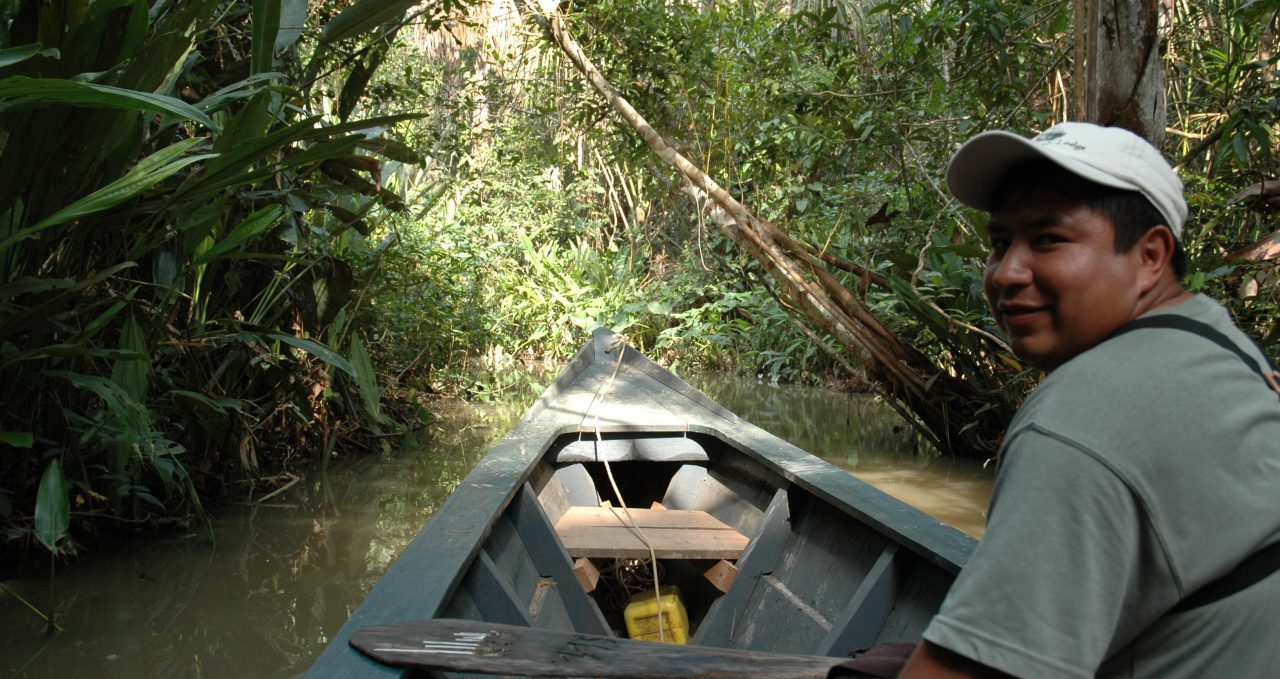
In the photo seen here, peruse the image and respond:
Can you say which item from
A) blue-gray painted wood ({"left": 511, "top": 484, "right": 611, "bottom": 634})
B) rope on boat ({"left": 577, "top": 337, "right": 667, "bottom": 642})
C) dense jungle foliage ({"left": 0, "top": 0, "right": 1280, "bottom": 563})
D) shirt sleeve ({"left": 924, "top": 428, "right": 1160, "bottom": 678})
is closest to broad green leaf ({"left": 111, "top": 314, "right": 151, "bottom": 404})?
dense jungle foliage ({"left": 0, "top": 0, "right": 1280, "bottom": 563})

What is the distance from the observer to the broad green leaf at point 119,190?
2.42m

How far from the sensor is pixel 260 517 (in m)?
4.30

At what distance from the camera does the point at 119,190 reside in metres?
2.57

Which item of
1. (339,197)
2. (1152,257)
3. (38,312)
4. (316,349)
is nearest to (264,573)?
(316,349)

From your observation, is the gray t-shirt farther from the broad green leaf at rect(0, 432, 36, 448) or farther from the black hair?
the broad green leaf at rect(0, 432, 36, 448)

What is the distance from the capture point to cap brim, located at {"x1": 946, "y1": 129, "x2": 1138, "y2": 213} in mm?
905

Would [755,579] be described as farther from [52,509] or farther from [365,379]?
[365,379]

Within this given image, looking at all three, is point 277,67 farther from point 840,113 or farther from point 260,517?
point 840,113

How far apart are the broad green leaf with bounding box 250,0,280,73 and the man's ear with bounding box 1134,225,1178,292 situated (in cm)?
342

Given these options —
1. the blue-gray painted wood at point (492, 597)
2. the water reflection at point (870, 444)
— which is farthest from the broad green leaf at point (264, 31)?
the water reflection at point (870, 444)

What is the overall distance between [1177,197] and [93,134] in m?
2.91

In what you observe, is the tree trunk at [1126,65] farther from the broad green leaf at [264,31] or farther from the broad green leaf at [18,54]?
the broad green leaf at [18,54]

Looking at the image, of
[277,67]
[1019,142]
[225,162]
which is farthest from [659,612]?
[277,67]

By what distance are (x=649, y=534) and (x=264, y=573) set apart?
159 centimetres
